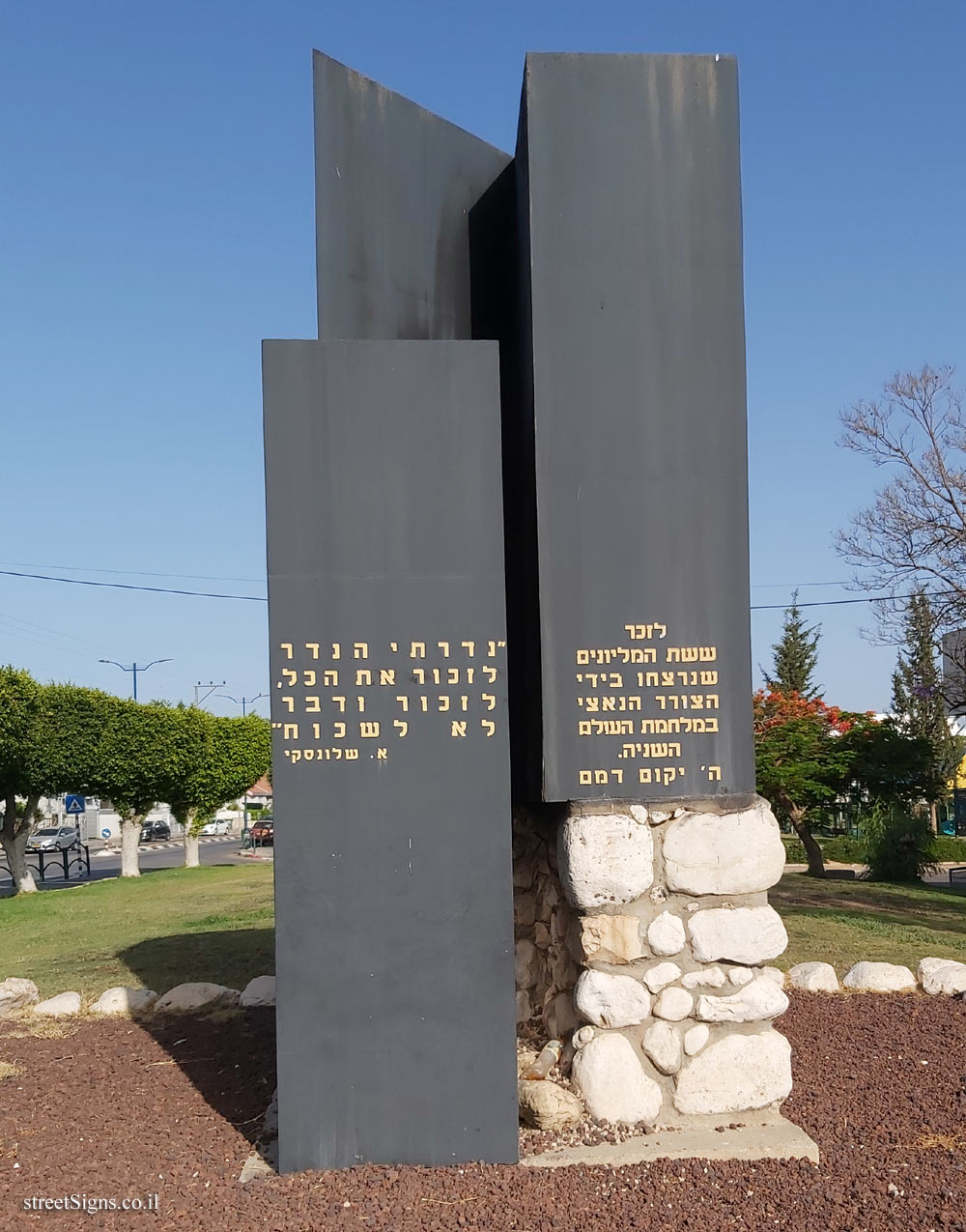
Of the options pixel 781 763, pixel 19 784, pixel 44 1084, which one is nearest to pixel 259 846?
pixel 19 784

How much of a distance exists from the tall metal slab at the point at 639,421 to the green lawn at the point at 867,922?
4.69m

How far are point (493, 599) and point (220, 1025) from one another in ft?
13.6

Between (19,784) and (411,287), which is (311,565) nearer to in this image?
(411,287)

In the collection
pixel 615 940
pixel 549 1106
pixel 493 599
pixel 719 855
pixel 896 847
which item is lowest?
pixel 896 847

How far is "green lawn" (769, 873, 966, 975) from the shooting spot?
998cm

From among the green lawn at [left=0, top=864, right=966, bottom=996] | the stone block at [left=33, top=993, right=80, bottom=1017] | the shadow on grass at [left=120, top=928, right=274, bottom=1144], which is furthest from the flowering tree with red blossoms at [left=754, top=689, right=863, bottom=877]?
the stone block at [left=33, top=993, right=80, bottom=1017]

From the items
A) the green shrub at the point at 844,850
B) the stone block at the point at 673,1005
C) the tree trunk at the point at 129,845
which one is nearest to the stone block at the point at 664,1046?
the stone block at the point at 673,1005

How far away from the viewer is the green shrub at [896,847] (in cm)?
1967

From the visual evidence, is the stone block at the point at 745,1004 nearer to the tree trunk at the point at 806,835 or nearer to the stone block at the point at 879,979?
the stone block at the point at 879,979

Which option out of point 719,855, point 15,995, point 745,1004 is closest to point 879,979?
point 745,1004

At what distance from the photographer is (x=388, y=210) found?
6547mm

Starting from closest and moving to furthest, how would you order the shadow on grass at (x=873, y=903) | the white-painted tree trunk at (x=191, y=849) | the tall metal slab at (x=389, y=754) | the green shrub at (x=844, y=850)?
1. the tall metal slab at (x=389, y=754)
2. the shadow on grass at (x=873, y=903)
3. the green shrub at (x=844, y=850)
4. the white-painted tree trunk at (x=191, y=849)

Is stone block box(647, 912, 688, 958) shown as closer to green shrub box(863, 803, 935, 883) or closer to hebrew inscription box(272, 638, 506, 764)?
hebrew inscription box(272, 638, 506, 764)

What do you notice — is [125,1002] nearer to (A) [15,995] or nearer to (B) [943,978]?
(A) [15,995]
